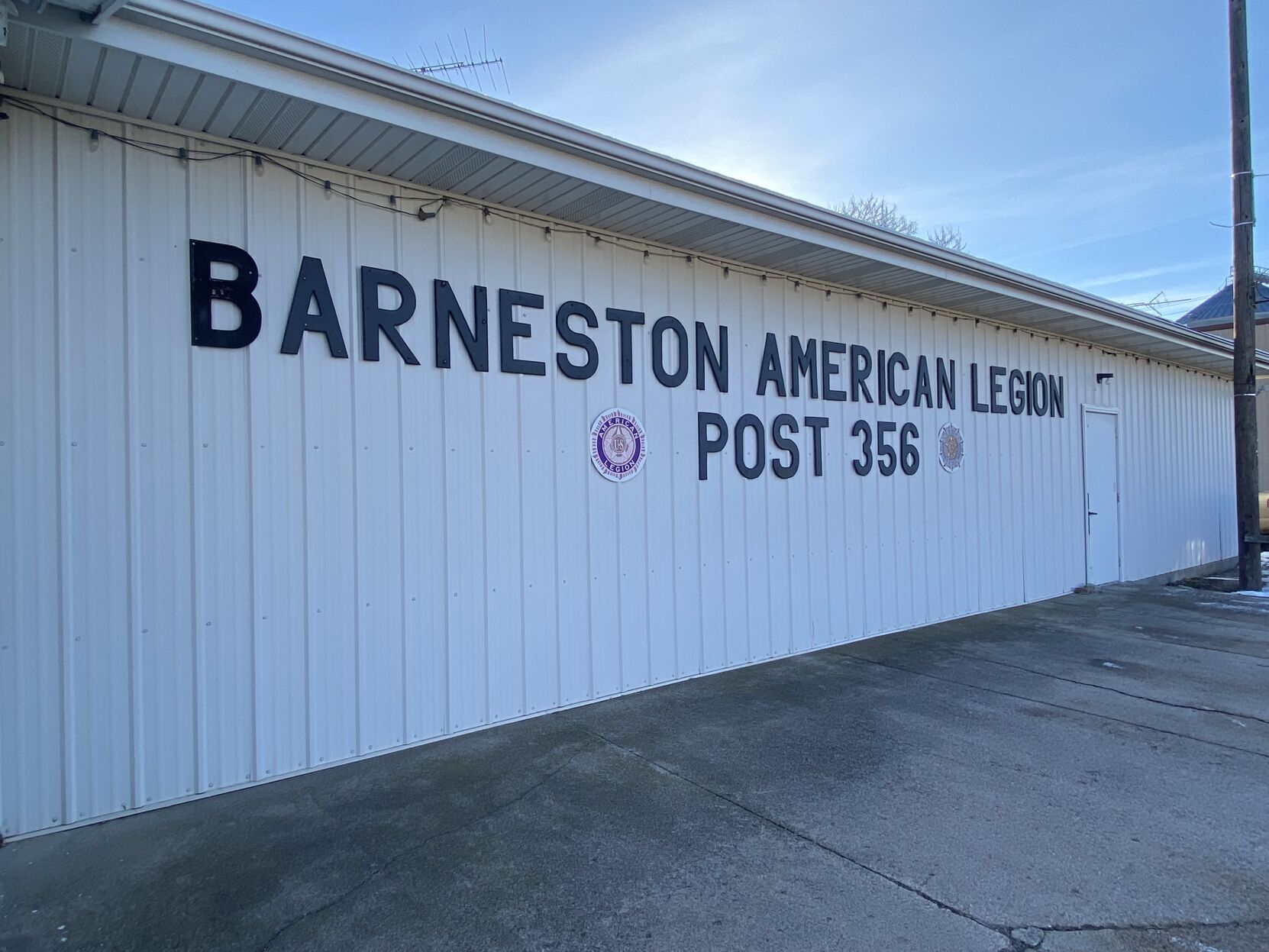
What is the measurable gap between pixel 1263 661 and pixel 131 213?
27.7ft

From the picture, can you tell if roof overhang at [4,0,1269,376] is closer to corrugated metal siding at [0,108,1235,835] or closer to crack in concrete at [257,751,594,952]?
corrugated metal siding at [0,108,1235,835]

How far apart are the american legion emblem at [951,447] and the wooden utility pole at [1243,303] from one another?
190 inches

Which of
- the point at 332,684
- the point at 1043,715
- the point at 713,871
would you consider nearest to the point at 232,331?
the point at 332,684

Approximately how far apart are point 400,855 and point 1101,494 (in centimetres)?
994

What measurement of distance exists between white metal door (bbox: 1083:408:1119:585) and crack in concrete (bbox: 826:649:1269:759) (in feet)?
17.0

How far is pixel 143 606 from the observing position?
3598 mm

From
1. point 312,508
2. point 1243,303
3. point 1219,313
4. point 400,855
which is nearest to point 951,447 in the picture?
point 1243,303

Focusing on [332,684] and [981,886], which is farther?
[332,684]

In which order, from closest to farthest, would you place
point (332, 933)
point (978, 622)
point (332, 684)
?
point (332, 933) → point (332, 684) → point (978, 622)

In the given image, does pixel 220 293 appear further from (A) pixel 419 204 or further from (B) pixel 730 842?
(B) pixel 730 842

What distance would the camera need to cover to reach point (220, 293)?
3.83 meters

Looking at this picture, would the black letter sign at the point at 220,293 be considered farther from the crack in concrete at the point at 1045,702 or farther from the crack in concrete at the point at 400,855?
the crack in concrete at the point at 1045,702

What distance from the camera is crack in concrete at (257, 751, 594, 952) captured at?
2.72 meters

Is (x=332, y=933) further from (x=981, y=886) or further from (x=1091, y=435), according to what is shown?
(x=1091, y=435)
